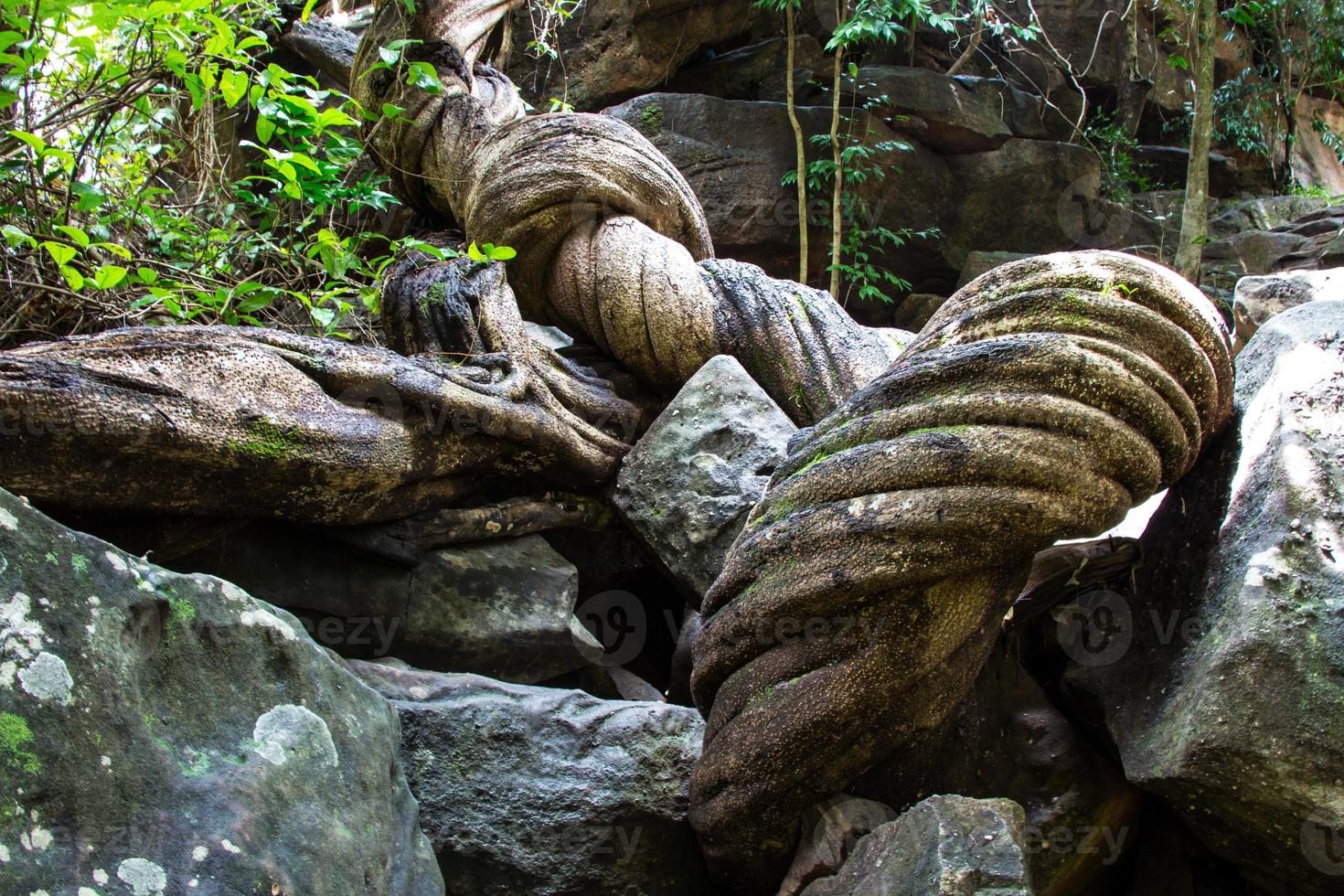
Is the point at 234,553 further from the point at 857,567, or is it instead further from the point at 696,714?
the point at 857,567

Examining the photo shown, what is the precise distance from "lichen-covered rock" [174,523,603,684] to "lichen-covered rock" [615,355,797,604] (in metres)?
0.21

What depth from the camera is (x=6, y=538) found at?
46.4 inches

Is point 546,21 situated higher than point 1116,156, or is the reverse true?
point 546,21

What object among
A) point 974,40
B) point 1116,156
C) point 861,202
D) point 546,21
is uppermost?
point 546,21

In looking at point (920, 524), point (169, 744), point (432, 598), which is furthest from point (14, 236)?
point (920, 524)

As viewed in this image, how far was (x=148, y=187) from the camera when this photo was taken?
3031 millimetres

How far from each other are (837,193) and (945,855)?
4.27 m

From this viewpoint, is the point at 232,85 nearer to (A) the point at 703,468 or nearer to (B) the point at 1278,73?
(A) the point at 703,468

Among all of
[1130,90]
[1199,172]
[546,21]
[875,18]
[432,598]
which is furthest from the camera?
[1130,90]

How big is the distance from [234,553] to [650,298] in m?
1.08

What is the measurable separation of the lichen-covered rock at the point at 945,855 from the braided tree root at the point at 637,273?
1.18 m

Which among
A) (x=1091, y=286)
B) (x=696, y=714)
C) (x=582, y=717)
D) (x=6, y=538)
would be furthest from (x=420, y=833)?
(x=1091, y=286)

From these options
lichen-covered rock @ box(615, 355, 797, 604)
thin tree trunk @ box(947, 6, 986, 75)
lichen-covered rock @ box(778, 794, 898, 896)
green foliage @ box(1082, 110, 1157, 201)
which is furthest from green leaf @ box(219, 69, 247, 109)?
green foliage @ box(1082, 110, 1157, 201)

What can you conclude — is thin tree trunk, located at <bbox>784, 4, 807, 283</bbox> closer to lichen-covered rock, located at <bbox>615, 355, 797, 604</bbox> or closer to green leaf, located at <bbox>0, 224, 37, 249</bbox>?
lichen-covered rock, located at <bbox>615, 355, 797, 604</bbox>
